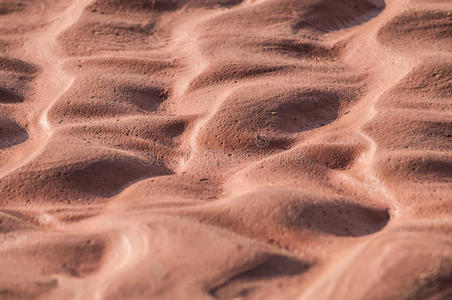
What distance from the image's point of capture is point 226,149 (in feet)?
4.92

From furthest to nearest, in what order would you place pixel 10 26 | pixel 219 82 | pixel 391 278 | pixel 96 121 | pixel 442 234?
pixel 10 26 → pixel 219 82 → pixel 96 121 → pixel 442 234 → pixel 391 278

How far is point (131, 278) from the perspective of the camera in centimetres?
103

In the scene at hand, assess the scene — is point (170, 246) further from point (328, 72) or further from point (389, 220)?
point (328, 72)

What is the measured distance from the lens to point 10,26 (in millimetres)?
2080

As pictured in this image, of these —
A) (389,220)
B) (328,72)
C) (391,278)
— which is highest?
(328,72)

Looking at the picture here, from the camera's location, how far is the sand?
1067mm

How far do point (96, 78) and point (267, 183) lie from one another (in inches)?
27.9

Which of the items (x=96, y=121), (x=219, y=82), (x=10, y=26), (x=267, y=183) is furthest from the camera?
(x=10, y=26)

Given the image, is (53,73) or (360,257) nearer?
(360,257)

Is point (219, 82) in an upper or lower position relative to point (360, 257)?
upper

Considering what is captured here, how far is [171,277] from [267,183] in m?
0.38

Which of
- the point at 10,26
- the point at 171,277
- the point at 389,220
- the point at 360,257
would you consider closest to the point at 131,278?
the point at 171,277

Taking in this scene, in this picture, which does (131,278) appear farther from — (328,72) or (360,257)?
(328,72)

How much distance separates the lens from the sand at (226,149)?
1067 millimetres
